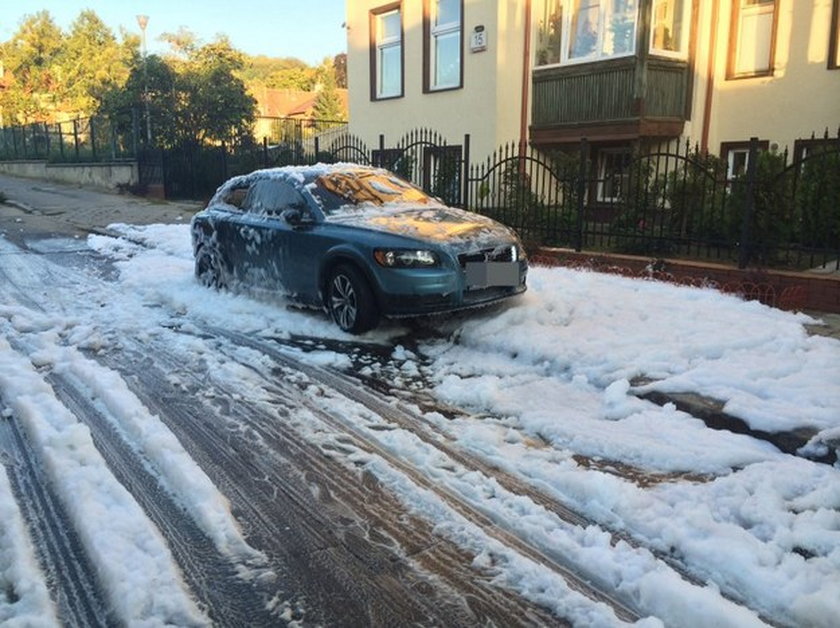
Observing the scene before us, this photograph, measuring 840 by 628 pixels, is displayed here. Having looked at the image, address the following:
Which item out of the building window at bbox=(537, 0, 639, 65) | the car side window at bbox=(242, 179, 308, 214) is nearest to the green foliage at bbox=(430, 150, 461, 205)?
the building window at bbox=(537, 0, 639, 65)

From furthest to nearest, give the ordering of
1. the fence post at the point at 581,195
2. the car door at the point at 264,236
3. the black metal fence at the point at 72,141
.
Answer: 1. the black metal fence at the point at 72,141
2. the fence post at the point at 581,195
3. the car door at the point at 264,236

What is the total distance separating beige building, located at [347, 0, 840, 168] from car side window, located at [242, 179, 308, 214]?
26.8ft

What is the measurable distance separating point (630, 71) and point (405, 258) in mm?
9154

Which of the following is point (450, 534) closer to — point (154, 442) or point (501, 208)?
point (154, 442)

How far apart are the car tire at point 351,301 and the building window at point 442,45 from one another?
35.0 ft

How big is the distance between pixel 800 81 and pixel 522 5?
5636mm

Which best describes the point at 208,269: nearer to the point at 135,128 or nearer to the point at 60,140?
the point at 135,128

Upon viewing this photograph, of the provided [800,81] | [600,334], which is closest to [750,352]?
[600,334]

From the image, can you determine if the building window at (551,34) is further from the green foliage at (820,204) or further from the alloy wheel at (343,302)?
the alloy wheel at (343,302)

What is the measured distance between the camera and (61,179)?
2984 centimetres

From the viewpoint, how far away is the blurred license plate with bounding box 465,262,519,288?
6785 mm

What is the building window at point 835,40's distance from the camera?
41.0 ft

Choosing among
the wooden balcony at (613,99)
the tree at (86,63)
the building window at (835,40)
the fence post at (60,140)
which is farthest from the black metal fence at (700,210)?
the tree at (86,63)

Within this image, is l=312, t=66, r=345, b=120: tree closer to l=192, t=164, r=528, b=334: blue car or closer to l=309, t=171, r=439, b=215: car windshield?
l=192, t=164, r=528, b=334: blue car
